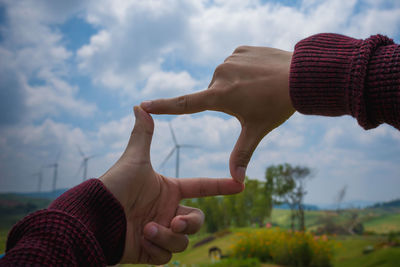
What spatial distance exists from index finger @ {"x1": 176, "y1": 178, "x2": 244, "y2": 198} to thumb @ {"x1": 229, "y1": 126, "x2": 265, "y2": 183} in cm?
25

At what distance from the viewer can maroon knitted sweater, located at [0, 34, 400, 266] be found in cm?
102

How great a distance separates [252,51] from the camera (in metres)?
→ 1.49

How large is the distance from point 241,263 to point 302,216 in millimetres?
6753

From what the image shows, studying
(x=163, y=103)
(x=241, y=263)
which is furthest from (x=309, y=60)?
(x=241, y=263)

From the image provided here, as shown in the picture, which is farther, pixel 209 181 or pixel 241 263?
pixel 241 263

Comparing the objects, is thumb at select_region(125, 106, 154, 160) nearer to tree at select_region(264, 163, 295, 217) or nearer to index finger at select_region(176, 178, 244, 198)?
index finger at select_region(176, 178, 244, 198)

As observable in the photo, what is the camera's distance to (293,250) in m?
7.57

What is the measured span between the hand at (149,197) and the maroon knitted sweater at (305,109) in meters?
0.14

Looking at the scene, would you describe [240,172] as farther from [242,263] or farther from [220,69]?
[242,263]

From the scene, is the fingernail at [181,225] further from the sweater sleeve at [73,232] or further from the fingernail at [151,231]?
the sweater sleeve at [73,232]

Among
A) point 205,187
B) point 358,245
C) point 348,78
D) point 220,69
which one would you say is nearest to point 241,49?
point 220,69

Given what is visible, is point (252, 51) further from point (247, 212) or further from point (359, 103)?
point (247, 212)

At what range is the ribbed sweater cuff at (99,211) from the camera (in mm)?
1261

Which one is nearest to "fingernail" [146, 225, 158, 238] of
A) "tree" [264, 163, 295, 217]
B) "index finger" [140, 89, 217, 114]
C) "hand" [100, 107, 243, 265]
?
"hand" [100, 107, 243, 265]
